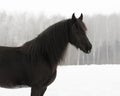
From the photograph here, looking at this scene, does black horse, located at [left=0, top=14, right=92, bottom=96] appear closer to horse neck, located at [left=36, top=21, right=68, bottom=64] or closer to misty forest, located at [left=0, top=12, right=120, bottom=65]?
horse neck, located at [left=36, top=21, right=68, bottom=64]

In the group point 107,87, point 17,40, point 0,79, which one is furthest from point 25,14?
point 0,79

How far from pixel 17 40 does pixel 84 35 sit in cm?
3431

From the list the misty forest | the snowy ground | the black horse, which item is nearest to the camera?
the black horse

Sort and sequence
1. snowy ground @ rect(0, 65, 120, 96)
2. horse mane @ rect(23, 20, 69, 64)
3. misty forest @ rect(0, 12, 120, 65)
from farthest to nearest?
misty forest @ rect(0, 12, 120, 65), snowy ground @ rect(0, 65, 120, 96), horse mane @ rect(23, 20, 69, 64)

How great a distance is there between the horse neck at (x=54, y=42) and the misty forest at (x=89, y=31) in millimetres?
31140

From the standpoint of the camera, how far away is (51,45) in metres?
5.38

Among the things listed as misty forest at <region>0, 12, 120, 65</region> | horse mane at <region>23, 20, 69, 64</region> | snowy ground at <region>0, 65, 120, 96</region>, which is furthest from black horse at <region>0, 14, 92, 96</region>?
misty forest at <region>0, 12, 120, 65</region>

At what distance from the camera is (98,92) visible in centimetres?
886

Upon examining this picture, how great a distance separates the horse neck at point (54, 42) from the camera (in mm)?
5371

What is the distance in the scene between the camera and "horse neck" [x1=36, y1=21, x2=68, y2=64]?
5.37 m

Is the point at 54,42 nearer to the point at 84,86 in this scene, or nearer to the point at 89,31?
the point at 84,86

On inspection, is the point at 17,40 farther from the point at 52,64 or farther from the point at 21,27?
the point at 52,64

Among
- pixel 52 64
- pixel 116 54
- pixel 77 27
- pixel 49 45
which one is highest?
pixel 77 27

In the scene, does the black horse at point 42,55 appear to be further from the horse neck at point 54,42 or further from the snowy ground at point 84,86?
the snowy ground at point 84,86
